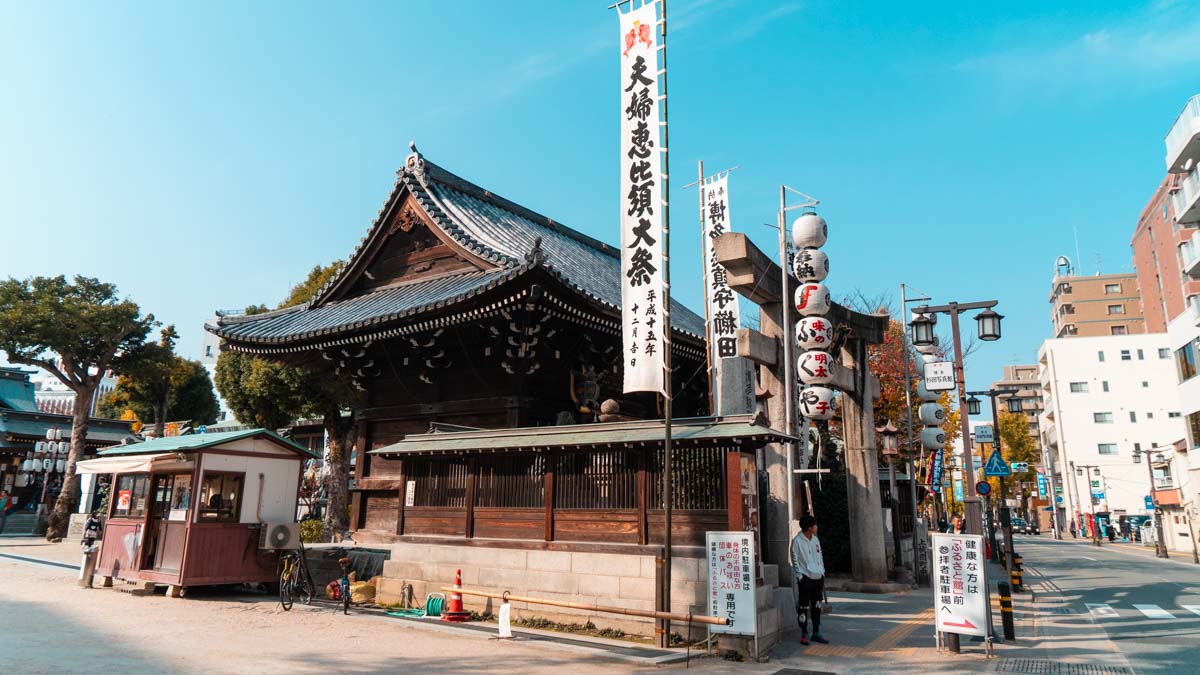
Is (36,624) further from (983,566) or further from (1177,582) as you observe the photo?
(1177,582)

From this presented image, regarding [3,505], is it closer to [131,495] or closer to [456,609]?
[131,495]

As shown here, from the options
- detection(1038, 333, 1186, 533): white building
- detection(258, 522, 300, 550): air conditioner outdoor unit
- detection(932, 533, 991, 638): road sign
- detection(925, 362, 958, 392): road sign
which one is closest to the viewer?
detection(932, 533, 991, 638): road sign

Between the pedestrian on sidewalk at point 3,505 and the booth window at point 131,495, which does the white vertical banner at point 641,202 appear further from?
the pedestrian on sidewalk at point 3,505

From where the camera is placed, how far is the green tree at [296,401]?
26562 millimetres

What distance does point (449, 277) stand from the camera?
1834cm

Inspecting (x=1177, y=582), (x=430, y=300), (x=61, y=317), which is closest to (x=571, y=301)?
(x=430, y=300)

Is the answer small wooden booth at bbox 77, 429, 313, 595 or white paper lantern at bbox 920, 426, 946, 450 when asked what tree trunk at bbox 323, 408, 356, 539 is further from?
white paper lantern at bbox 920, 426, 946, 450

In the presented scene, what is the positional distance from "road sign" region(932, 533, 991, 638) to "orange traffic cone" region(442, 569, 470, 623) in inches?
304

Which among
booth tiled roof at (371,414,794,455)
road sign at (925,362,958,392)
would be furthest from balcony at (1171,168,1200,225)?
booth tiled roof at (371,414,794,455)

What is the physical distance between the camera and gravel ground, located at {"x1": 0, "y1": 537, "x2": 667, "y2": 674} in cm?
859

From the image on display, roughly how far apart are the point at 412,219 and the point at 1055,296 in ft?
293

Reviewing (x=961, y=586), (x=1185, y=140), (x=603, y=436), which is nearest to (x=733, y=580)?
(x=603, y=436)

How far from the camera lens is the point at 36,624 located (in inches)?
435

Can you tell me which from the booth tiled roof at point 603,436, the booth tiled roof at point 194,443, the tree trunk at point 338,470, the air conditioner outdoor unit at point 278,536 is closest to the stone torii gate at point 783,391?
the booth tiled roof at point 603,436
